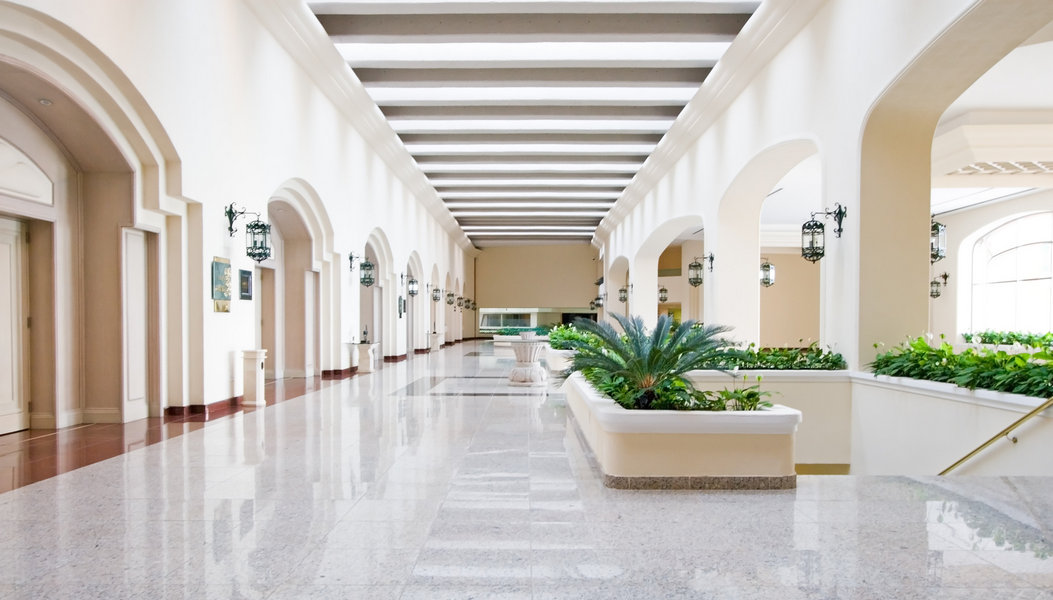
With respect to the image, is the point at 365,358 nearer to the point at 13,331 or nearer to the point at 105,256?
the point at 105,256

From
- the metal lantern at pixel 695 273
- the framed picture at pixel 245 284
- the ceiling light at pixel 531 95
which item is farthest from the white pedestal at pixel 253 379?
the metal lantern at pixel 695 273

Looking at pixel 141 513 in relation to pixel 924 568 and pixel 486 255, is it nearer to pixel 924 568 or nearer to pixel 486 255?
pixel 924 568

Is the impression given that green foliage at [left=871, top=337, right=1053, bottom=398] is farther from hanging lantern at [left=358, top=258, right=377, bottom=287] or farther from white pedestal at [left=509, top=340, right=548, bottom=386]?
hanging lantern at [left=358, top=258, right=377, bottom=287]

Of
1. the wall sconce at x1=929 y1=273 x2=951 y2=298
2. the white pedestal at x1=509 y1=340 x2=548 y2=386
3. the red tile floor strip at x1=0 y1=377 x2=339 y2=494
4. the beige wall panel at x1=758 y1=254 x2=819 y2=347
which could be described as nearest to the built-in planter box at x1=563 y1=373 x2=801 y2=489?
the red tile floor strip at x1=0 y1=377 x2=339 y2=494

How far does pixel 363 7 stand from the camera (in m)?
9.38

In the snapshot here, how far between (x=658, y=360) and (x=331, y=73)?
348 inches

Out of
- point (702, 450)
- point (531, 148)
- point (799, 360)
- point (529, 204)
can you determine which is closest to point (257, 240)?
point (702, 450)

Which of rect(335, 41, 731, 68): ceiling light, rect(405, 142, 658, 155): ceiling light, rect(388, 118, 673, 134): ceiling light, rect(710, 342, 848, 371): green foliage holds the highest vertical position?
rect(335, 41, 731, 68): ceiling light

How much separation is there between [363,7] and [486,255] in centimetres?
2764

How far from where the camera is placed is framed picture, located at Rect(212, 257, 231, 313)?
855 centimetres

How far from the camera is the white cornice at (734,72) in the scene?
8.90 metres

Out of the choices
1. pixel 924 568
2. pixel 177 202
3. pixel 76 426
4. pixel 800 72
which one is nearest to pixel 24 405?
pixel 76 426

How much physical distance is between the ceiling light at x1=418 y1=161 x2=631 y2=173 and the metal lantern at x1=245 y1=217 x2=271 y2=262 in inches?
361

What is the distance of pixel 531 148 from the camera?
16.1 metres
